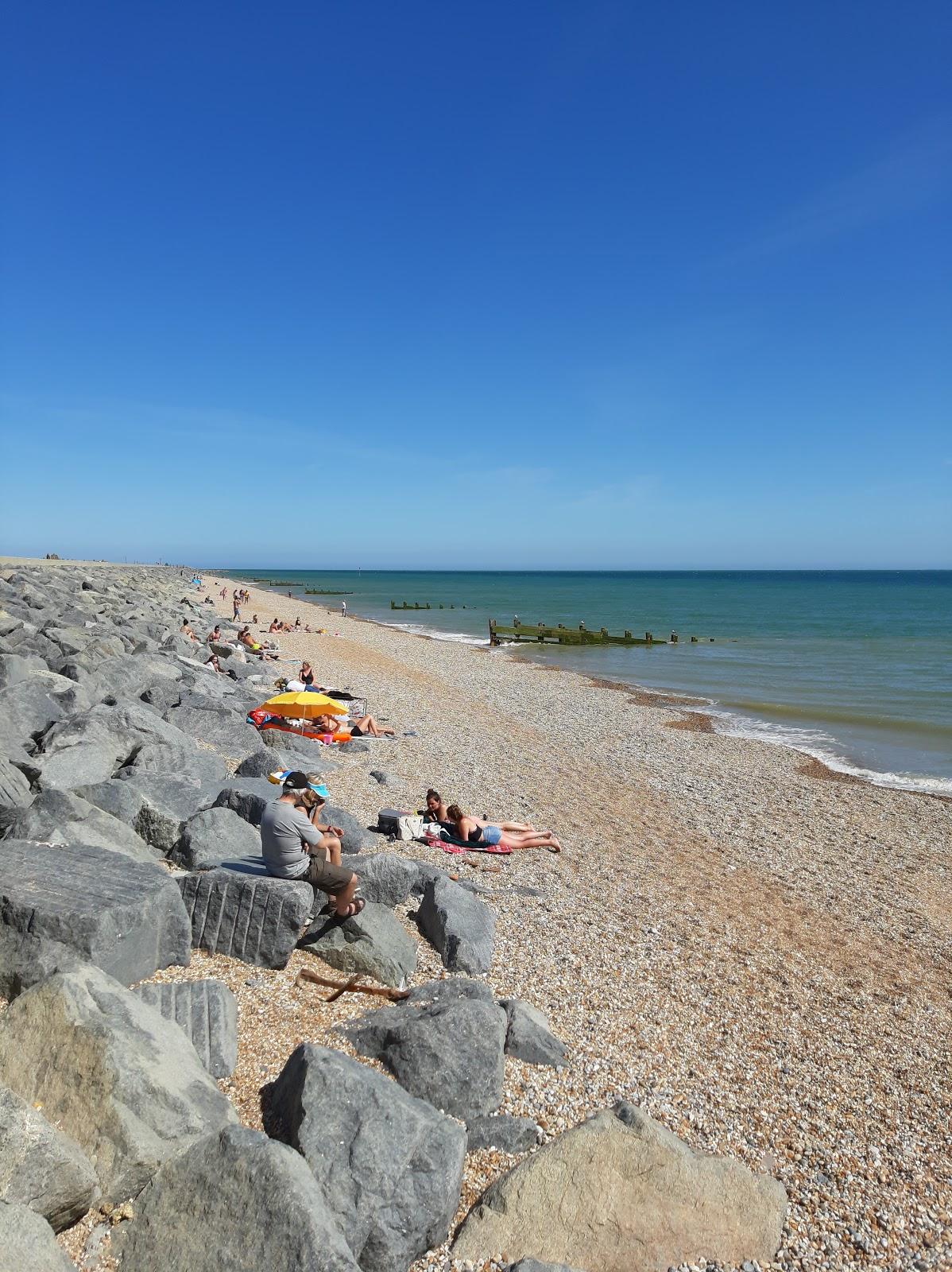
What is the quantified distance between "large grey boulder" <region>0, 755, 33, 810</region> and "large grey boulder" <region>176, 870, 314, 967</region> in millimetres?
2141

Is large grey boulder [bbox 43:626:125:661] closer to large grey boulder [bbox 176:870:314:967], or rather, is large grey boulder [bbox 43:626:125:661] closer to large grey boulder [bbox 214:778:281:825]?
large grey boulder [bbox 214:778:281:825]

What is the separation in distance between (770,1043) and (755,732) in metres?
16.3

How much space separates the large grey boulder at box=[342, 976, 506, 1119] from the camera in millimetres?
5203

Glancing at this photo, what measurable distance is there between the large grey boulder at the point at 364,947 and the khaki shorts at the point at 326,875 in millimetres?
257

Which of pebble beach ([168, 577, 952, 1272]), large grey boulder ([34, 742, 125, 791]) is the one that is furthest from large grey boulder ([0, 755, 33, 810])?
pebble beach ([168, 577, 952, 1272])

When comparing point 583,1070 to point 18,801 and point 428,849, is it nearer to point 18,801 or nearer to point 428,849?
point 428,849

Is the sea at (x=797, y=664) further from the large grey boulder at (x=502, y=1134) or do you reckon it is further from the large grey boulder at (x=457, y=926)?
the large grey boulder at (x=502, y=1134)

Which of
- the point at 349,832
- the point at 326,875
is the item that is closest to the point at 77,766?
the point at 349,832

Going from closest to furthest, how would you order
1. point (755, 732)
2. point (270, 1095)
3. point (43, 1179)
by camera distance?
1. point (43, 1179)
2. point (270, 1095)
3. point (755, 732)

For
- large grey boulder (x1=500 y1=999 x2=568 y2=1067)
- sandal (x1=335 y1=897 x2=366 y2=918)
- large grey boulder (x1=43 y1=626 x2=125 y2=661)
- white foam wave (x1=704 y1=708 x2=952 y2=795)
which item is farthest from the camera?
large grey boulder (x1=43 y1=626 x2=125 y2=661)

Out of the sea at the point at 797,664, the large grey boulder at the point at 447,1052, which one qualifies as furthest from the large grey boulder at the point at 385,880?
the sea at the point at 797,664

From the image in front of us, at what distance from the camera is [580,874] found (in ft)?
34.8

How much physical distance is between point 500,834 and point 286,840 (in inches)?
182

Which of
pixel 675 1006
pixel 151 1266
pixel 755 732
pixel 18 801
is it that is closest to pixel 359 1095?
pixel 151 1266
